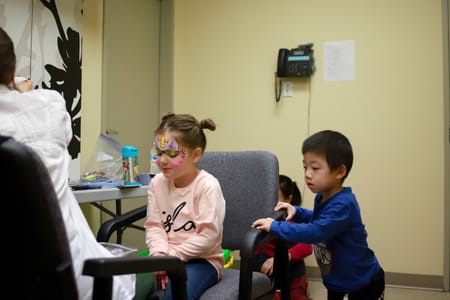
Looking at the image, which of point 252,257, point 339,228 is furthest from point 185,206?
point 339,228

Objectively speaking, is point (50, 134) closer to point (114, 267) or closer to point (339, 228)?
point (114, 267)

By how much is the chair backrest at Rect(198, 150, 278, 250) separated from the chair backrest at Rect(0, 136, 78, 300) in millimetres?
1021

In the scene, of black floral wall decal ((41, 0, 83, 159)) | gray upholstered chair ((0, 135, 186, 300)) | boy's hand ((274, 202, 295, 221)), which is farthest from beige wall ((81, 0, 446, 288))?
gray upholstered chair ((0, 135, 186, 300))

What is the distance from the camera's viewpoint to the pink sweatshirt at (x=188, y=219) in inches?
55.9

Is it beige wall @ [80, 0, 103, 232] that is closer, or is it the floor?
beige wall @ [80, 0, 103, 232]

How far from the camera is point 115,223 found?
1.50 meters

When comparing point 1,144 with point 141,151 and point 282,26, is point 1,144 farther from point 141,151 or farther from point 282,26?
point 282,26

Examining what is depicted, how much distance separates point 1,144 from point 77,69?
2.07 metres

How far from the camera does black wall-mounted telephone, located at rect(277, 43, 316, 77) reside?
10.8 ft

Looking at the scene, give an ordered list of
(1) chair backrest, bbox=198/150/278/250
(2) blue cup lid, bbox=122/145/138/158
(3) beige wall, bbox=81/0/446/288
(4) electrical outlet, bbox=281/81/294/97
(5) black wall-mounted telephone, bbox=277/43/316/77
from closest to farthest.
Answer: (1) chair backrest, bbox=198/150/278/250
(2) blue cup lid, bbox=122/145/138/158
(3) beige wall, bbox=81/0/446/288
(5) black wall-mounted telephone, bbox=277/43/316/77
(4) electrical outlet, bbox=281/81/294/97

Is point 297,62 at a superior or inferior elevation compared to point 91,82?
superior

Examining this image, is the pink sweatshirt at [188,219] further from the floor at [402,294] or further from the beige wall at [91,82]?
the floor at [402,294]

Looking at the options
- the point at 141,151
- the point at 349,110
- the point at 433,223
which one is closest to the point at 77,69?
the point at 141,151

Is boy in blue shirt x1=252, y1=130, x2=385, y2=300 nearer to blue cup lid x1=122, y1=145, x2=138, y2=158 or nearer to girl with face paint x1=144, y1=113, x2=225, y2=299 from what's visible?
girl with face paint x1=144, y1=113, x2=225, y2=299
